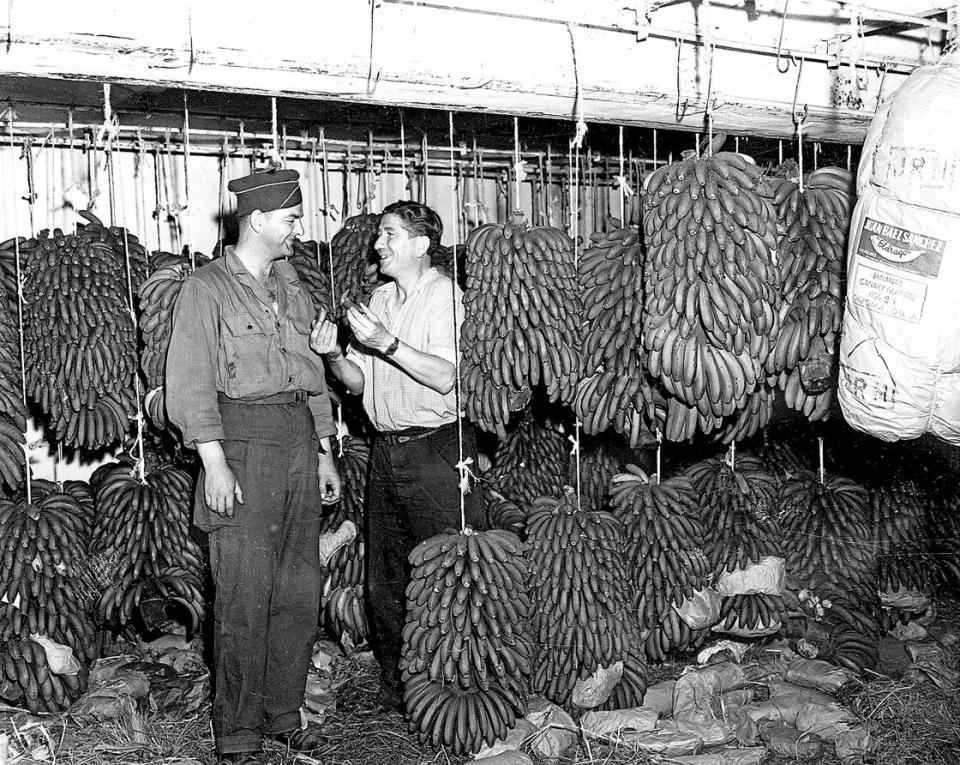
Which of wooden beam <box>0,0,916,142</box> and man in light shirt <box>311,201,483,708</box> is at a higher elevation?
wooden beam <box>0,0,916,142</box>

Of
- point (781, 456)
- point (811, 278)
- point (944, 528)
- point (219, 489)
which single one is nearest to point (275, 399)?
point (219, 489)

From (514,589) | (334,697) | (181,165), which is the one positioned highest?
(181,165)

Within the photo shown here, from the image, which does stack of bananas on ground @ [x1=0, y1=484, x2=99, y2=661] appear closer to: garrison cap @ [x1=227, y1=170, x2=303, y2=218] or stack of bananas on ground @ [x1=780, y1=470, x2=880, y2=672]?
garrison cap @ [x1=227, y1=170, x2=303, y2=218]

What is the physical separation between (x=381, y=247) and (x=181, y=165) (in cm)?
205

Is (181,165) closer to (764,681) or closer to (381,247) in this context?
(381,247)

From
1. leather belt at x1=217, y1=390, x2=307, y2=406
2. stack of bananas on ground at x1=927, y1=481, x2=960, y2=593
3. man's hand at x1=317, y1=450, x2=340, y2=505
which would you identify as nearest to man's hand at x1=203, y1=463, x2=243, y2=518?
leather belt at x1=217, y1=390, x2=307, y2=406

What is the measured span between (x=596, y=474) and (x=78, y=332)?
7.43 feet

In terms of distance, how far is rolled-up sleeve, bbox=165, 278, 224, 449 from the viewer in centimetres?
314

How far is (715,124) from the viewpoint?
11.8 ft

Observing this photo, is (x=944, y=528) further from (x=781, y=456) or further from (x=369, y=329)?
(x=369, y=329)

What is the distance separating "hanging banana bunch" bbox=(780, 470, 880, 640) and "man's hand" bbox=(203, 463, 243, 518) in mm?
2222

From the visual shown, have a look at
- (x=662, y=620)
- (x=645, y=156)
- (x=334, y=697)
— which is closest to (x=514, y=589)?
(x=662, y=620)

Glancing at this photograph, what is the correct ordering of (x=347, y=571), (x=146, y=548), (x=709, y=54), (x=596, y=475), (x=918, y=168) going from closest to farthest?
(x=918, y=168) → (x=709, y=54) → (x=146, y=548) → (x=347, y=571) → (x=596, y=475)

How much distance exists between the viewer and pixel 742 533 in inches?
159
